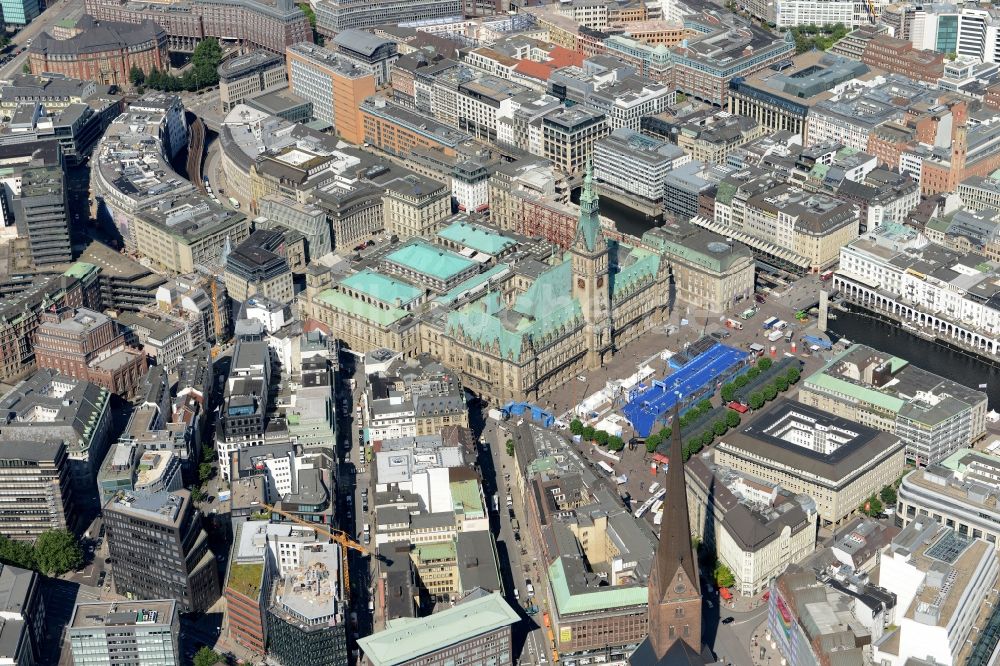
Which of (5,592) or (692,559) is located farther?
(5,592)

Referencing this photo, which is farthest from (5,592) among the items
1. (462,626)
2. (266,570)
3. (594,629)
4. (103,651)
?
(594,629)

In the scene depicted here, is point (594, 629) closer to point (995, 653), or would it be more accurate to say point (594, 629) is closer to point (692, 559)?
point (692, 559)

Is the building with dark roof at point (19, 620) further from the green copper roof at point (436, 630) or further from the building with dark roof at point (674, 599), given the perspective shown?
the building with dark roof at point (674, 599)

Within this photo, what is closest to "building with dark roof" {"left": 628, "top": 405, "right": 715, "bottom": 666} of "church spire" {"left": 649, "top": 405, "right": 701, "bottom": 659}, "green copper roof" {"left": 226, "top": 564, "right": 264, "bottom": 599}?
"church spire" {"left": 649, "top": 405, "right": 701, "bottom": 659}

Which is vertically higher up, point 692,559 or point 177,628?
point 692,559

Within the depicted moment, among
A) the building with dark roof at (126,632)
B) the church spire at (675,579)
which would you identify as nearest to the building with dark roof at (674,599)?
the church spire at (675,579)

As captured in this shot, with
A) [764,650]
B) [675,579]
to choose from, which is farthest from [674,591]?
[764,650]
